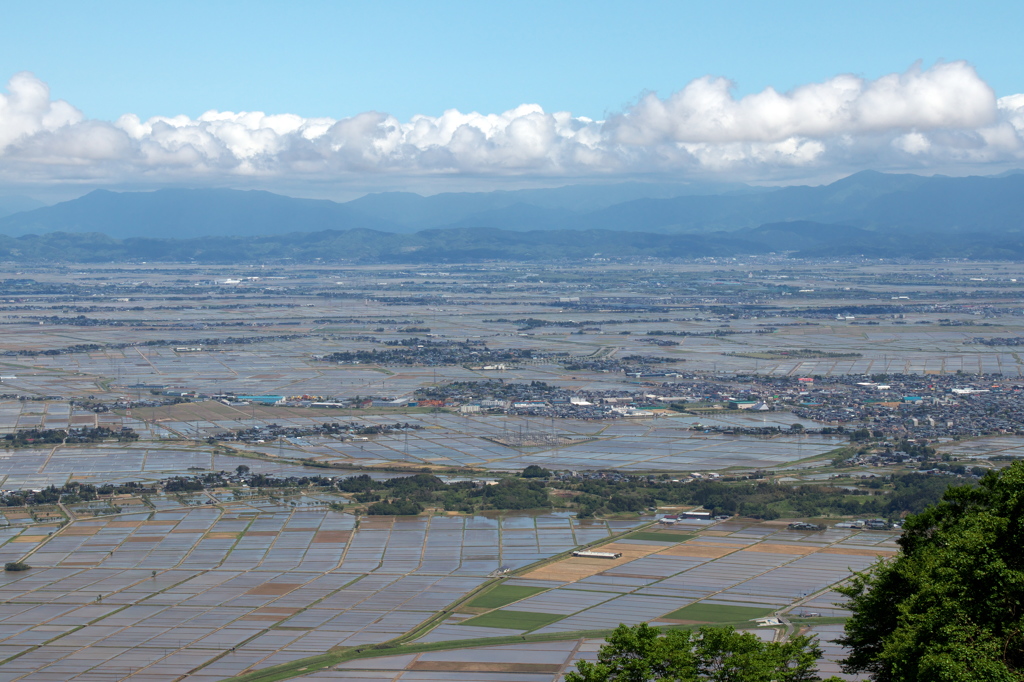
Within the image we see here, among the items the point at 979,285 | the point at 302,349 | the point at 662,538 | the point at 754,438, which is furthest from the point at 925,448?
the point at 979,285

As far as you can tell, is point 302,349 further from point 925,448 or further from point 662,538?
point 662,538

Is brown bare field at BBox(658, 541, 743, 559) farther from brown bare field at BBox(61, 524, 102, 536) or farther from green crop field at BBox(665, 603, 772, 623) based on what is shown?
Answer: brown bare field at BBox(61, 524, 102, 536)

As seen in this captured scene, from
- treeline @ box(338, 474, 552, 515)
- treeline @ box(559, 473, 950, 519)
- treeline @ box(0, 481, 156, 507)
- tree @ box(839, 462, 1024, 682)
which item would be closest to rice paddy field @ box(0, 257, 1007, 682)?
treeline @ box(0, 481, 156, 507)

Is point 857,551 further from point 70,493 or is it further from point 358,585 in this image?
point 70,493

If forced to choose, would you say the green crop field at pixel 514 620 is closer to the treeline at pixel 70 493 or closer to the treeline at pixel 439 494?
the treeline at pixel 439 494

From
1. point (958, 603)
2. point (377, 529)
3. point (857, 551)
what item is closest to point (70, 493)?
point (377, 529)

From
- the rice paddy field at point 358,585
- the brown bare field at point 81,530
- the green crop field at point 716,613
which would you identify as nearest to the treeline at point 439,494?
the rice paddy field at point 358,585
